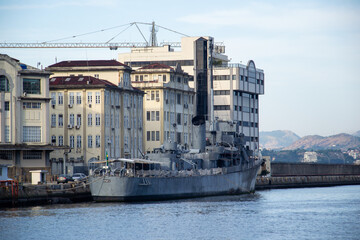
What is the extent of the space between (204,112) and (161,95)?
703 inches

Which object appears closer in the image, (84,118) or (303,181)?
(84,118)

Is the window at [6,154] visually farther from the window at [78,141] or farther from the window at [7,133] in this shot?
the window at [78,141]

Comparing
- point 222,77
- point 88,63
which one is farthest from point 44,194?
point 222,77

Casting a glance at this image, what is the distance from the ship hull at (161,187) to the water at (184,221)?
1.68 meters

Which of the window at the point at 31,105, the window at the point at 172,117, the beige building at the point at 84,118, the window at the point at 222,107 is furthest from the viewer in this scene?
the window at the point at 222,107

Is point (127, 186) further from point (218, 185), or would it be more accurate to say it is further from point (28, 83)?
point (28, 83)

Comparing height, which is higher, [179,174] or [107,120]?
[107,120]

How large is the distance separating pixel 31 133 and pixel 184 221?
120 feet

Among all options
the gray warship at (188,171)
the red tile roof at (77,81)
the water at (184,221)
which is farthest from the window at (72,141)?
the water at (184,221)

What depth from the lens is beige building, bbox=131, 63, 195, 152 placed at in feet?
436

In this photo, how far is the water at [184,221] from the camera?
61.3 m

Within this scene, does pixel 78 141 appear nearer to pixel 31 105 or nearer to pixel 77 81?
pixel 77 81

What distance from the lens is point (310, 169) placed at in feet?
535

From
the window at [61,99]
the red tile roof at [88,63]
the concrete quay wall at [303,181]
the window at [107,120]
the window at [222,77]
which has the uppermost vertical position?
the window at [222,77]
